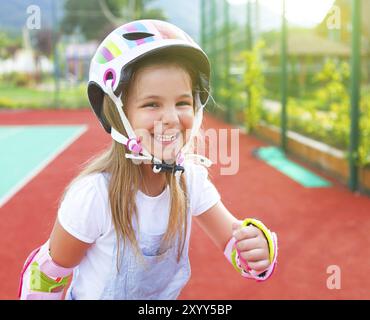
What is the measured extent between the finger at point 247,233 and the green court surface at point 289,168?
4837 millimetres

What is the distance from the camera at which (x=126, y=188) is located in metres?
1.61

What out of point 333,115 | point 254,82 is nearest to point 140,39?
point 333,115

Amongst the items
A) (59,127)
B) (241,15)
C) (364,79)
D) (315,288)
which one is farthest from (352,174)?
(59,127)

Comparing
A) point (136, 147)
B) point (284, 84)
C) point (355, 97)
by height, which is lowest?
point (284, 84)

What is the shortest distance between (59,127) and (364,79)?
849 centimetres

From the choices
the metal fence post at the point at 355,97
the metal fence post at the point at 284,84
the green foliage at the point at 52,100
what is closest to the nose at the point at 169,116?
the metal fence post at the point at 355,97

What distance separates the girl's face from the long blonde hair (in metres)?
0.03

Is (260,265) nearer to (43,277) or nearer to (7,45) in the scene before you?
(43,277)

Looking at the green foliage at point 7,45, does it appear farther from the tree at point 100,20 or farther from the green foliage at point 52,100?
the green foliage at point 52,100

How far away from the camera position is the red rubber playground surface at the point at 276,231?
133 inches

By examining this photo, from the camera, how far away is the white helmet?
1557 mm

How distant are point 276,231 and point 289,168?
9.89 ft

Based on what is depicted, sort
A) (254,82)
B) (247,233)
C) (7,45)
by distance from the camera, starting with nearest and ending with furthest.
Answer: (247,233), (254,82), (7,45)

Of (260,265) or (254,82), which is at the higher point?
(260,265)
